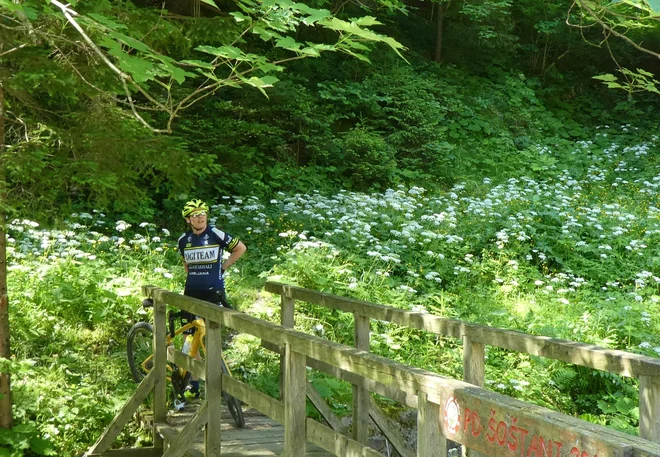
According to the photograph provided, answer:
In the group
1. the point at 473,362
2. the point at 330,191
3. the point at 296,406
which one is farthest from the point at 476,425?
the point at 330,191

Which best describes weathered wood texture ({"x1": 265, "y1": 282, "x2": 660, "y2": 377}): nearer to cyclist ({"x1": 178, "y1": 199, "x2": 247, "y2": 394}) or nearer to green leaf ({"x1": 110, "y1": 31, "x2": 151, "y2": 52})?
cyclist ({"x1": 178, "y1": 199, "x2": 247, "y2": 394})

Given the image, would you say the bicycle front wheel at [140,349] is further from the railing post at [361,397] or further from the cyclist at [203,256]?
the railing post at [361,397]

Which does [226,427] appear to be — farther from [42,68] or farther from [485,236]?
[485,236]

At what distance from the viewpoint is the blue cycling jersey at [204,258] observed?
6688 millimetres

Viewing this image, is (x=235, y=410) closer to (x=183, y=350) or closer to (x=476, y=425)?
(x=183, y=350)

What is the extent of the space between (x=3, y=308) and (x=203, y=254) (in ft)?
5.68

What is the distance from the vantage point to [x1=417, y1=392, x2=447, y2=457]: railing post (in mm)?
3139

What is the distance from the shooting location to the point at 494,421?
8.84ft

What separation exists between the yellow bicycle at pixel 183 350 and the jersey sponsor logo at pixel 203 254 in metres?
0.53

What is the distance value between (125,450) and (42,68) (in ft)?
11.3

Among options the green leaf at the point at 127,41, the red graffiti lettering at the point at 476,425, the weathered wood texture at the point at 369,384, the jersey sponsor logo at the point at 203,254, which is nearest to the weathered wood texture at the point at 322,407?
the weathered wood texture at the point at 369,384

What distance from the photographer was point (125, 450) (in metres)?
6.74

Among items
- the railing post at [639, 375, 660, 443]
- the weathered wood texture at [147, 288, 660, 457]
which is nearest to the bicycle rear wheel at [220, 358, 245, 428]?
the weathered wood texture at [147, 288, 660, 457]

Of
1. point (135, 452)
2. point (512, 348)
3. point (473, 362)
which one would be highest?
point (512, 348)
